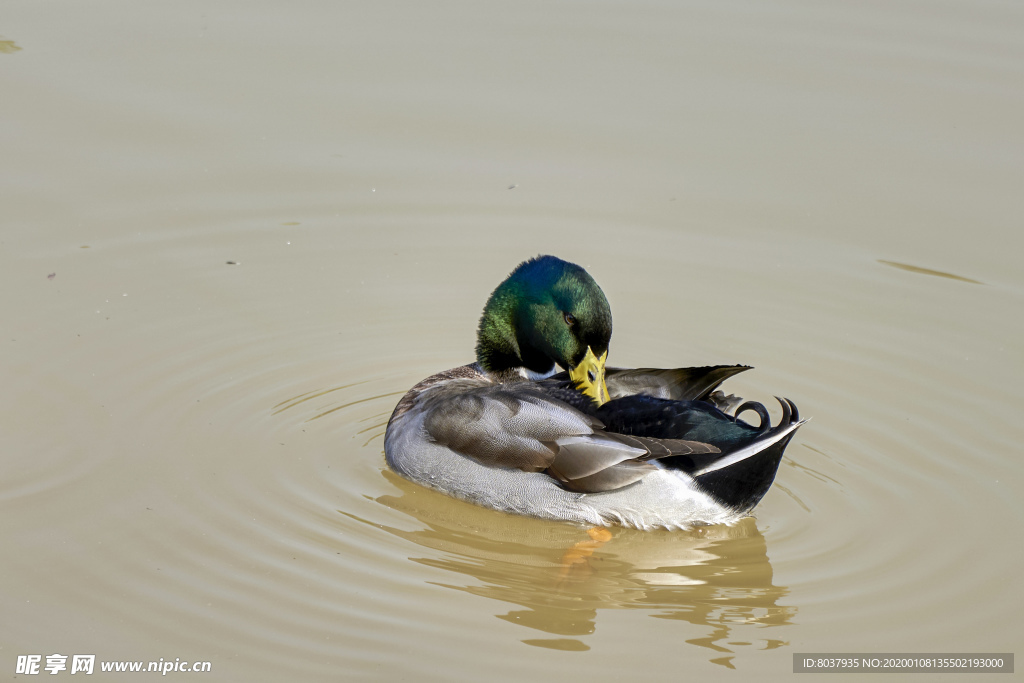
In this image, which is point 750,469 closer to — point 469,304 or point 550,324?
point 550,324

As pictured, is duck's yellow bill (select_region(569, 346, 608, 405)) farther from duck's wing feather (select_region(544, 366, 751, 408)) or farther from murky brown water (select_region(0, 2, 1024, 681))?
murky brown water (select_region(0, 2, 1024, 681))

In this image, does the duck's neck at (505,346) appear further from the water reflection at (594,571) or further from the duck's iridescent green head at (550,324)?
the water reflection at (594,571)

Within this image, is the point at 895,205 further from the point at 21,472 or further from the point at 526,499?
the point at 21,472

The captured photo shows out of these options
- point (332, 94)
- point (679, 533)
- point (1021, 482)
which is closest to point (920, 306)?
point (1021, 482)

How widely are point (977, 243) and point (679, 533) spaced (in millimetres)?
3510

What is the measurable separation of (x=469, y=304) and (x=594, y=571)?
241cm

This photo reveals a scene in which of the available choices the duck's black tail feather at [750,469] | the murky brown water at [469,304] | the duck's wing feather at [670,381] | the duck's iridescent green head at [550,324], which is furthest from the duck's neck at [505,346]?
the duck's black tail feather at [750,469]

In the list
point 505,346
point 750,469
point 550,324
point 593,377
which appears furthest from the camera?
point 505,346

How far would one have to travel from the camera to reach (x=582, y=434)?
5.55m

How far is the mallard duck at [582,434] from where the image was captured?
213 inches

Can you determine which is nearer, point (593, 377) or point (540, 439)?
point (540, 439)

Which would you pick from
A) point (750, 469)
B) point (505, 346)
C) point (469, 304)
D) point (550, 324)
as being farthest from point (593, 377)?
point (469, 304)

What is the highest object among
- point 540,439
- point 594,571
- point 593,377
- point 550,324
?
point 550,324

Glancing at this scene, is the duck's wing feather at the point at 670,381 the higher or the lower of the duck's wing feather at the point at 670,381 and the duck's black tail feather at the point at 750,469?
the higher
